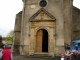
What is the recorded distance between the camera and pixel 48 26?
20.9 meters

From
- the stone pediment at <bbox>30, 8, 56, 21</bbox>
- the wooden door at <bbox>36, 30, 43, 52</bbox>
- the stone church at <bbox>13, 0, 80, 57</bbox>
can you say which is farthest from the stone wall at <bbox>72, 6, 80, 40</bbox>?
the wooden door at <bbox>36, 30, 43, 52</bbox>

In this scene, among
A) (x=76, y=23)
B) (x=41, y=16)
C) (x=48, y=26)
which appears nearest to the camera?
(x=48, y=26)

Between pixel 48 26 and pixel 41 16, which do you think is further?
pixel 41 16

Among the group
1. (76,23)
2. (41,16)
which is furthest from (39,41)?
(76,23)

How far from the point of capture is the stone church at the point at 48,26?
20.4 metres

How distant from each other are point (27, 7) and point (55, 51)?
6669 mm

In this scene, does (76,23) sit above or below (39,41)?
above

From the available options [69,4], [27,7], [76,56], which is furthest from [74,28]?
[76,56]

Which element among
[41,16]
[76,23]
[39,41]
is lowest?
[39,41]

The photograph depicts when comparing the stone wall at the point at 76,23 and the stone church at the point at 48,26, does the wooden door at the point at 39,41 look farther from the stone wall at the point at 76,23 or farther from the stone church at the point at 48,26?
the stone wall at the point at 76,23

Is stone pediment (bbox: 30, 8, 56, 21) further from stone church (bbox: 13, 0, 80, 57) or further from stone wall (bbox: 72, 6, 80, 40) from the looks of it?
stone wall (bbox: 72, 6, 80, 40)

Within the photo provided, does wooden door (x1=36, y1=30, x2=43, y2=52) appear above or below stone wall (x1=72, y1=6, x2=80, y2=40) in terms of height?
below

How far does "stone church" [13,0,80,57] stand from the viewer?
2042cm

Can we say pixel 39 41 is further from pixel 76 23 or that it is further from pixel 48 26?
pixel 76 23
